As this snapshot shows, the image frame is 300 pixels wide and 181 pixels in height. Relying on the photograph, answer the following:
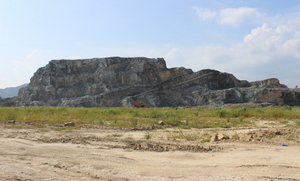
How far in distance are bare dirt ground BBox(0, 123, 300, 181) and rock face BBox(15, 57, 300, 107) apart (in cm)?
4285

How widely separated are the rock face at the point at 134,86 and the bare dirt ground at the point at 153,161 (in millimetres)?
42846

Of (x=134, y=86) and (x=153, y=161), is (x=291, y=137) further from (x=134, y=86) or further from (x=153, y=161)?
(x=134, y=86)

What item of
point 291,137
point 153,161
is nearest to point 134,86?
point 291,137

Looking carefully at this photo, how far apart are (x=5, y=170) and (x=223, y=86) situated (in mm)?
55618

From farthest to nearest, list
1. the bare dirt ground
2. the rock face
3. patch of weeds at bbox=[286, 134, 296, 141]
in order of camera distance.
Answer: the rock face
patch of weeds at bbox=[286, 134, 296, 141]
the bare dirt ground

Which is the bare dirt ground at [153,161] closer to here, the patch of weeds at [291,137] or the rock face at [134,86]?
the patch of weeds at [291,137]

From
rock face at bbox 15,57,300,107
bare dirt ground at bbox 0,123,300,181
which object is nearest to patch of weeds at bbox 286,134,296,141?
bare dirt ground at bbox 0,123,300,181

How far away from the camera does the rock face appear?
51.1m

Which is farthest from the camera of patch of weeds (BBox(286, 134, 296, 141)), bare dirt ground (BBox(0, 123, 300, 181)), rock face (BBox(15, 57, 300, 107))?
rock face (BBox(15, 57, 300, 107))

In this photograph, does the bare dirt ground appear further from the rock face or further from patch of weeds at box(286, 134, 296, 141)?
the rock face

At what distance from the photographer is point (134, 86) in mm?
55312

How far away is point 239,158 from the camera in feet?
19.6

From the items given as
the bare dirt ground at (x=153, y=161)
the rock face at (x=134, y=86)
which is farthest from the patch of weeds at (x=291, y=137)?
the rock face at (x=134, y=86)

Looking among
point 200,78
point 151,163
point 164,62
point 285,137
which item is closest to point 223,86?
point 200,78
